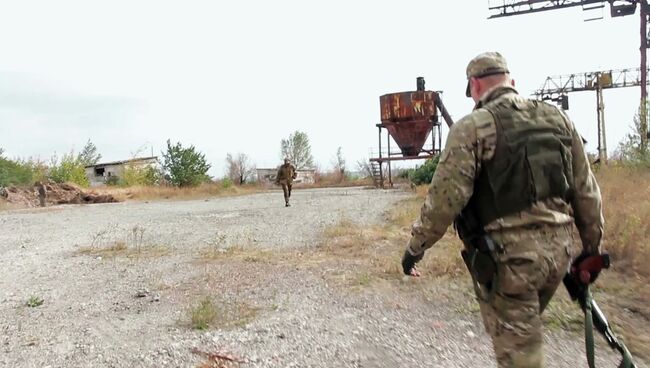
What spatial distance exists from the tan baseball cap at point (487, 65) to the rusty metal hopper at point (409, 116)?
23350 mm

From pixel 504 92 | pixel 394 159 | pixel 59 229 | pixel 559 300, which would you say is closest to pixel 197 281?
pixel 559 300

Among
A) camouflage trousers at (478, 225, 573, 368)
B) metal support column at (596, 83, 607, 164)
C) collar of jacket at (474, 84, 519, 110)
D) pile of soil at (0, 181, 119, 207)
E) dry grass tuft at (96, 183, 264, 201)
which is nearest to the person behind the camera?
camouflage trousers at (478, 225, 573, 368)

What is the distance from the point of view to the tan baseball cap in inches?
81.4

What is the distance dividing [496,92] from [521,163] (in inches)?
15.3

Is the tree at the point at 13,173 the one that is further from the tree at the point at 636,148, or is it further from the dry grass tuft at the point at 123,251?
the tree at the point at 636,148

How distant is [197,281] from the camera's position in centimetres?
506

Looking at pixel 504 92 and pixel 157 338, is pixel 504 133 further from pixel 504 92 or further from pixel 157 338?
pixel 157 338

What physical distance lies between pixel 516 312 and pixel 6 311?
450 cm

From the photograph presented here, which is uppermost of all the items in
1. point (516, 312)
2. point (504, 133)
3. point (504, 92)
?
point (504, 92)

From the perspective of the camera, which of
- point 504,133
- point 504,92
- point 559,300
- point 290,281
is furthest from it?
point 290,281

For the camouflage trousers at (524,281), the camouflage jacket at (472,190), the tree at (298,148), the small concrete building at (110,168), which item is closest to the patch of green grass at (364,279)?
the camouflage jacket at (472,190)

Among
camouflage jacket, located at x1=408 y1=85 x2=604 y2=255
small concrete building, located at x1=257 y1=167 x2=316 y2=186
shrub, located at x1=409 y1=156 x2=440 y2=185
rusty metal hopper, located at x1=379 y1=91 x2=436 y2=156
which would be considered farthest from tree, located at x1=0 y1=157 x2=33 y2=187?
camouflage jacket, located at x1=408 y1=85 x2=604 y2=255

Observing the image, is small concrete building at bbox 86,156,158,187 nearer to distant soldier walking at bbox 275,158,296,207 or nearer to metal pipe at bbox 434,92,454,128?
metal pipe at bbox 434,92,454,128

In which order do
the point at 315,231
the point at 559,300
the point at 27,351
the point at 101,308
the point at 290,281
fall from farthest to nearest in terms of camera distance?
the point at 315,231
the point at 290,281
the point at 101,308
the point at 559,300
the point at 27,351
